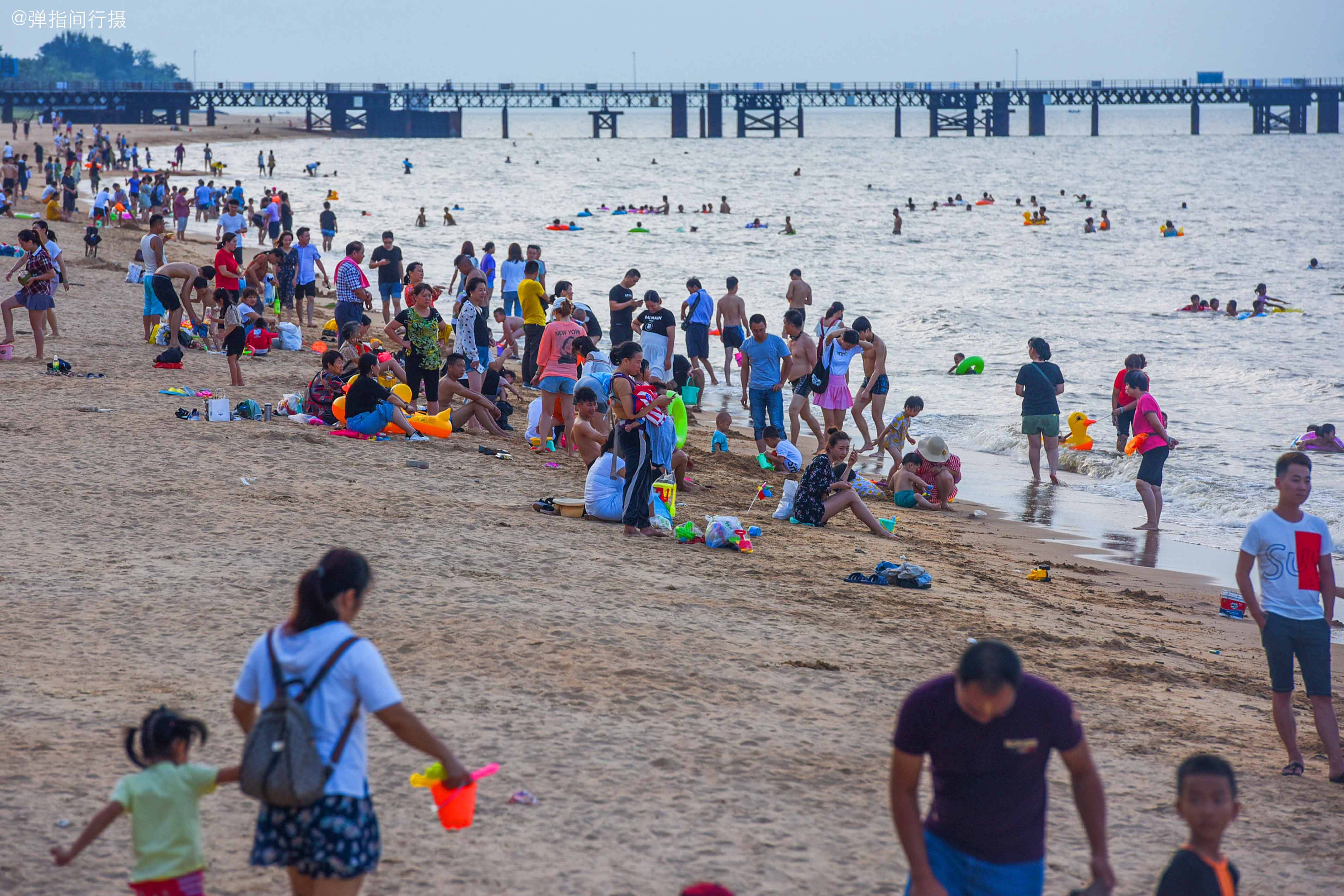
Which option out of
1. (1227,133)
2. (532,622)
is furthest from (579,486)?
(1227,133)

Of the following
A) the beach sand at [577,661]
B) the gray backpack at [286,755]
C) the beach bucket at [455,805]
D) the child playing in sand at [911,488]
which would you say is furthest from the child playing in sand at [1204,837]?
the child playing in sand at [911,488]

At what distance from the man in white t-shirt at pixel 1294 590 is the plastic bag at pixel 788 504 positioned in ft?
15.6

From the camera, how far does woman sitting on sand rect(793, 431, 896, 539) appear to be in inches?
Result: 386

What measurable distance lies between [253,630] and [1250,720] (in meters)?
5.12

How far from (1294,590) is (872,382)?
7.71m

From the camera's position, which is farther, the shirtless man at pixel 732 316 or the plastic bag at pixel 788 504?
the shirtless man at pixel 732 316

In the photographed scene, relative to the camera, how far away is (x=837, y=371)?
1246 cm

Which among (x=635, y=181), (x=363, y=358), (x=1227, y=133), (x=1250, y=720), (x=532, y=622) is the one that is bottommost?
(x=1250, y=720)

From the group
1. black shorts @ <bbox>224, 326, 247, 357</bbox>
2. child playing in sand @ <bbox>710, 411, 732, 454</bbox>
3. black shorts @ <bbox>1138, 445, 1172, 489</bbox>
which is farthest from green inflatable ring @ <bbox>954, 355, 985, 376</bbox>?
black shorts @ <bbox>224, 326, 247, 357</bbox>

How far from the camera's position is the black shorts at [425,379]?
12195 mm

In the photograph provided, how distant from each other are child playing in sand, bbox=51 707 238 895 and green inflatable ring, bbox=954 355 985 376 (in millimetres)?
18216

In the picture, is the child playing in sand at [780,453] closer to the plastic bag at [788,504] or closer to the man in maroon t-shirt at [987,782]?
the plastic bag at [788,504]

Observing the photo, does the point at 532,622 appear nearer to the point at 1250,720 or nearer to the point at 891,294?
the point at 1250,720

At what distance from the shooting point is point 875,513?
1097cm
